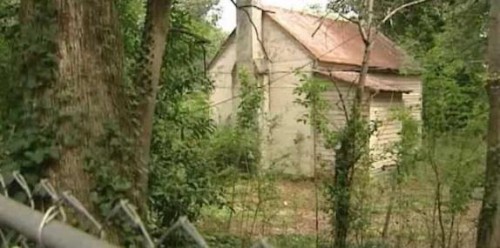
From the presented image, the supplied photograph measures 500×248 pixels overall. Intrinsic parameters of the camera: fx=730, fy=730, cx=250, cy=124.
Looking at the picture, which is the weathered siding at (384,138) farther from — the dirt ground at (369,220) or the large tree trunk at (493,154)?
the large tree trunk at (493,154)

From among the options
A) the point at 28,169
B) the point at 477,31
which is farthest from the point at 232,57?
Answer: the point at 28,169

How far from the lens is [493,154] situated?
7176mm

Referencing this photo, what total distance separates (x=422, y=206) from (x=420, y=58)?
189 cm

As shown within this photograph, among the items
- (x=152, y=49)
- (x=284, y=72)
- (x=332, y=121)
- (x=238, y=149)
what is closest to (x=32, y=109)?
(x=152, y=49)

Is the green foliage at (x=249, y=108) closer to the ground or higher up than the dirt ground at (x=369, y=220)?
higher up

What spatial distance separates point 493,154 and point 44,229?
6.44m

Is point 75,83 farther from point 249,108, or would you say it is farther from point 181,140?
point 249,108

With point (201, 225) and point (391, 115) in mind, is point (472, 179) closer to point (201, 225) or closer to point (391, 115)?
point (391, 115)

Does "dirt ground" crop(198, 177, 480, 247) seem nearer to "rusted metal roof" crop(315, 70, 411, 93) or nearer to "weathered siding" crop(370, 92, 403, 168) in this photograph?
"weathered siding" crop(370, 92, 403, 168)

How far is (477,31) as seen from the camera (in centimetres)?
1183

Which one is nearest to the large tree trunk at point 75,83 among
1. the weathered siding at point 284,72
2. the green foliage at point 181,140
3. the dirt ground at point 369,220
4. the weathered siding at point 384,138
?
the green foliage at point 181,140

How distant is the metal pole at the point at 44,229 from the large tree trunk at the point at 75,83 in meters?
1.17

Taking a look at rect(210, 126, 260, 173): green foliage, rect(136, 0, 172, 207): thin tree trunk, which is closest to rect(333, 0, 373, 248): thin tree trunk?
rect(210, 126, 260, 173): green foliage

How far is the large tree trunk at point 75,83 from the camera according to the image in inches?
111
